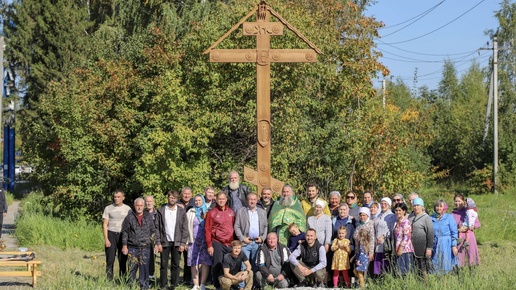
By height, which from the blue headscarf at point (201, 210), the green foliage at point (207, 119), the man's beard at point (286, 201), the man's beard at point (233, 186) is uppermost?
the green foliage at point (207, 119)

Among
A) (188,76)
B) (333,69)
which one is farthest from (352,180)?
(188,76)

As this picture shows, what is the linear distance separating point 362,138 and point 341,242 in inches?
429

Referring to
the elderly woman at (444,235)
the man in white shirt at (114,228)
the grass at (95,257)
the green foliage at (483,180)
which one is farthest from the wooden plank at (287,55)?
the green foliage at (483,180)

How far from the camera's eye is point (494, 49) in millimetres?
36719

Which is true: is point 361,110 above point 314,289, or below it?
above

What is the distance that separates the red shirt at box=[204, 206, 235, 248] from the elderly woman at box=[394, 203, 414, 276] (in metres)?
2.52

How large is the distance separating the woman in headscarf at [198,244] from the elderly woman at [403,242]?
2.94 meters

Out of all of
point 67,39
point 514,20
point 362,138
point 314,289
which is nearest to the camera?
point 314,289

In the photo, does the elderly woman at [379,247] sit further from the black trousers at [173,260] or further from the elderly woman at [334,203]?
the black trousers at [173,260]

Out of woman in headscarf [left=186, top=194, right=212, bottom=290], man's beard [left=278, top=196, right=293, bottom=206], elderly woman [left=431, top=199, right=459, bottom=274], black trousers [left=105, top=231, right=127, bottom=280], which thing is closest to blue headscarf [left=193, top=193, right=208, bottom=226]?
woman in headscarf [left=186, top=194, right=212, bottom=290]

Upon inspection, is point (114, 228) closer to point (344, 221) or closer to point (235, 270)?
point (235, 270)

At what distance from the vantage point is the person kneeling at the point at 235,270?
12.5 metres

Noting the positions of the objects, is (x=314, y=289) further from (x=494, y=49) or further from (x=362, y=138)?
(x=494, y=49)

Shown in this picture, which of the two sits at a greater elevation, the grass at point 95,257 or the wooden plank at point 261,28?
the wooden plank at point 261,28
